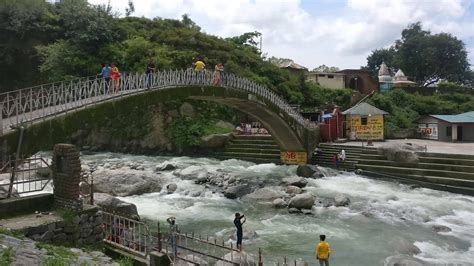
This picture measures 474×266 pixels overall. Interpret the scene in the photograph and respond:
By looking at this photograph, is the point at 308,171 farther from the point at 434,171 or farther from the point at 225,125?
the point at 225,125

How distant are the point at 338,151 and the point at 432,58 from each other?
50827 millimetres

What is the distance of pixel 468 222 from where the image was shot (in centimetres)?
1847

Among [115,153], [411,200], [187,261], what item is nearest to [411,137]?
[411,200]

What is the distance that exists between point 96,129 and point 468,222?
36.2 meters

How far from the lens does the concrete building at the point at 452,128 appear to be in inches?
1485

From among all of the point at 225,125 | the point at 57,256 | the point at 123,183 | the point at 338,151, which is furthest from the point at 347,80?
the point at 57,256

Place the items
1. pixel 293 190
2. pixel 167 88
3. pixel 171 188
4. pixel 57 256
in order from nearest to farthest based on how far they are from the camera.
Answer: pixel 57 256
pixel 167 88
pixel 171 188
pixel 293 190

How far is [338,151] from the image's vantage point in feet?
110

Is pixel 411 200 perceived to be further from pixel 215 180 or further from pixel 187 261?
pixel 187 261

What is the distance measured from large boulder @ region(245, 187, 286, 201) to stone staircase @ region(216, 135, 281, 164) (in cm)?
1229

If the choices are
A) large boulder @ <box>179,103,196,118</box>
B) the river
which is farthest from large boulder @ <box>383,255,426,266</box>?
large boulder @ <box>179,103,196,118</box>

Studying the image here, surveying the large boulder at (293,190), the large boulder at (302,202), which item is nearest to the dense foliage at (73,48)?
the large boulder at (293,190)

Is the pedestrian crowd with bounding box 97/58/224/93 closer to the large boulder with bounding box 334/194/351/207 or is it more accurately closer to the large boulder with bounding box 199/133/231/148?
the large boulder with bounding box 334/194/351/207

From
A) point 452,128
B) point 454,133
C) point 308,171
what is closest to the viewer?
point 308,171
